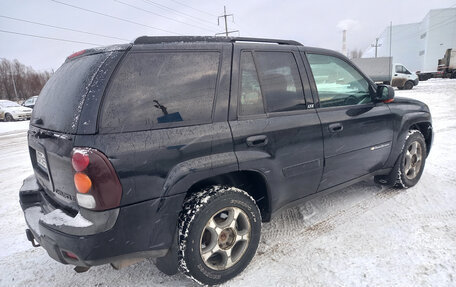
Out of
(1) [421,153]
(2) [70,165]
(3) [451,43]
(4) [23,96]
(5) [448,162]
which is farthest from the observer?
(4) [23,96]

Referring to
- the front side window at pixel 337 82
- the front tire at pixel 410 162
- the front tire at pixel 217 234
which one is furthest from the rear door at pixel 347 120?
the front tire at pixel 217 234

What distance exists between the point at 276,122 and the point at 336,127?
77cm

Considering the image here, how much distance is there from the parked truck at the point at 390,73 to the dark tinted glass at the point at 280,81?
21665mm

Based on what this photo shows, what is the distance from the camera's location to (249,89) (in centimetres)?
243

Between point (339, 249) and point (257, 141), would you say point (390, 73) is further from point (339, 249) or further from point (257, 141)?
point (257, 141)

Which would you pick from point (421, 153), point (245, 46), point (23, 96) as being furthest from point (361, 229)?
point (23, 96)

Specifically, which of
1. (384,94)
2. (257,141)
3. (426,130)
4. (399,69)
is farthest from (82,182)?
(399,69)

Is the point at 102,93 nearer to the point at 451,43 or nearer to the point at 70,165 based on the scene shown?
the point at 70,165

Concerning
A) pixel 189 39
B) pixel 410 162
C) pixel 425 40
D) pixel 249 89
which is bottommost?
pixel 410 162

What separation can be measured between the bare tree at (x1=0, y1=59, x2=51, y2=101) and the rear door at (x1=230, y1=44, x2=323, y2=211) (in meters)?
69.3

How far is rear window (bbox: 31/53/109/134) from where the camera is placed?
74.4 inches

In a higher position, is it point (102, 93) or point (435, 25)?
point (435, 25)

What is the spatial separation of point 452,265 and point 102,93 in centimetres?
294

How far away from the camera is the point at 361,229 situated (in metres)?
2.98
